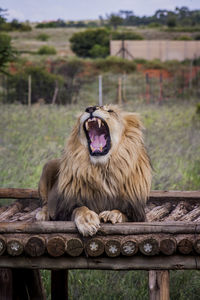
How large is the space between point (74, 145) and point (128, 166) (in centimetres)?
39

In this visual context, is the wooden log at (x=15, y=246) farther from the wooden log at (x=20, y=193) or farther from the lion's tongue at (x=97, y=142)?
the wooden log at (x=20, y=193)

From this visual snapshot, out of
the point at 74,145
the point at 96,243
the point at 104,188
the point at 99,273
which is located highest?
the point at 74,145

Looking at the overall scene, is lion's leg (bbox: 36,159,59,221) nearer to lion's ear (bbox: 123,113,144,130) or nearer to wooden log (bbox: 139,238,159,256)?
lion's ear (bbox: 123,113,144,130)

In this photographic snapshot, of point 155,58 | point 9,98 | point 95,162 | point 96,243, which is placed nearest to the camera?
point 96,243

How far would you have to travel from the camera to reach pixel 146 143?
8.95 metres

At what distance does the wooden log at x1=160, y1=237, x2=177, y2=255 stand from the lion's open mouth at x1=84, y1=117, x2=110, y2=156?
2.28 feet

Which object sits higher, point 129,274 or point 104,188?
point 104,188

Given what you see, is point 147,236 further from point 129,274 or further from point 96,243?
point 129,274

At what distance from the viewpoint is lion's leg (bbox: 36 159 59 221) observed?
3824 millimetres

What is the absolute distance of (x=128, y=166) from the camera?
3367 millimetres

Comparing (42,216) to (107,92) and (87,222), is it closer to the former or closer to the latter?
(87,222)

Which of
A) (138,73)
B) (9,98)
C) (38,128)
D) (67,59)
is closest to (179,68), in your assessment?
(138,73)

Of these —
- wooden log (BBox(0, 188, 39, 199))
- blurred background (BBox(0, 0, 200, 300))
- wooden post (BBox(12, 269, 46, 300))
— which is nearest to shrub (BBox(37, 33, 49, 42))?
blurred background (BBox(0, 0, 200, 300))

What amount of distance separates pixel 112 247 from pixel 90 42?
24821 mm
